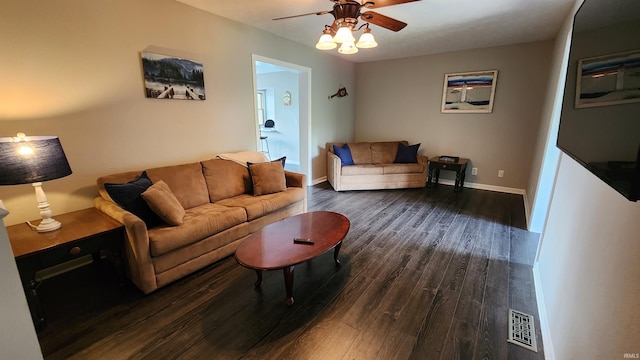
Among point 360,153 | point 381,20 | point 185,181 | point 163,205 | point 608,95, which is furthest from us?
point 360,153

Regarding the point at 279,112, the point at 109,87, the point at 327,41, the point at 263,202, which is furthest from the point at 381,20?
the point at 279,112

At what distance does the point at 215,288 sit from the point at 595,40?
2691mm

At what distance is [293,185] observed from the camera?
3.39m

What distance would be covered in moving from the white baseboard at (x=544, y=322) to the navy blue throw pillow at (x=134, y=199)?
2811mm

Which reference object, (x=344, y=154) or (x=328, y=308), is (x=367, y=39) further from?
(x=344, y=154)

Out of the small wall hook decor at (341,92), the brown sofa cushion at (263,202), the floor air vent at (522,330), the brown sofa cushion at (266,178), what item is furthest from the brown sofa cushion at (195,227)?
the small wall hook decor at (341,92)

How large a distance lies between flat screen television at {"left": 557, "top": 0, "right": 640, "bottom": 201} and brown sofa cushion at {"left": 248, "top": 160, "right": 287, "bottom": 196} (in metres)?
2.51

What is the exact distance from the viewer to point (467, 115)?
4.83 meters

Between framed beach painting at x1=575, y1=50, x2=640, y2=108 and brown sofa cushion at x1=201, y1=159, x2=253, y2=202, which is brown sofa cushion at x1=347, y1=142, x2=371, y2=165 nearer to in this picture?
brown sofa cushion at x1=201, y1=159, x2=253, y2=202

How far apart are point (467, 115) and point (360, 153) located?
2.01 metres

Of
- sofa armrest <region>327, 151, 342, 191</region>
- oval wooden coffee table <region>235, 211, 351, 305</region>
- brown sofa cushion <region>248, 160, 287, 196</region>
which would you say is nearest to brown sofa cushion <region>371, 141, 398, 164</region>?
sofa armrest <region>327, 151, 342, 191</region>

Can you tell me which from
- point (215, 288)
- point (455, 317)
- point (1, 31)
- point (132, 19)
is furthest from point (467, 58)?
point (1, 31)

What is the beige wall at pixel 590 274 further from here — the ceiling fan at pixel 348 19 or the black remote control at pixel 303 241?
the ceiling fan at pixel 348 19

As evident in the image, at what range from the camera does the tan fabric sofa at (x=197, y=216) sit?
1.99 metres
